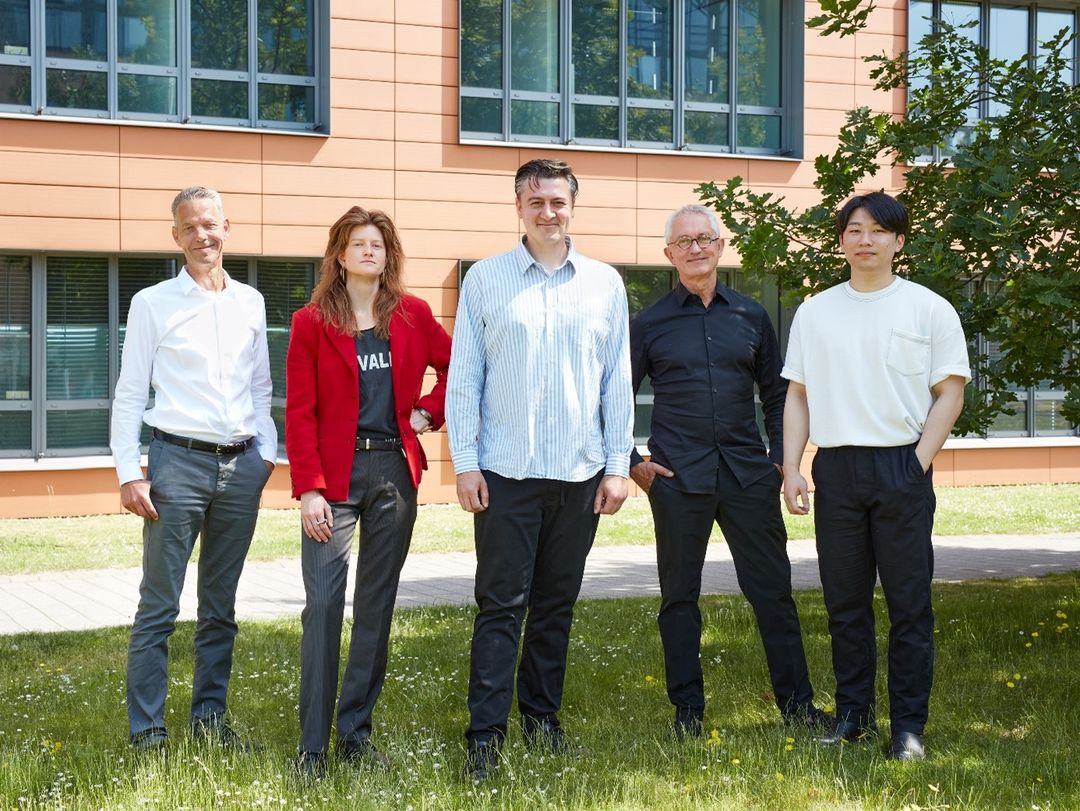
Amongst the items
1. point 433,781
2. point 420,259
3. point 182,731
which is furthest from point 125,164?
point 433,781

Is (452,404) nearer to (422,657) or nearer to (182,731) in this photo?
(182,731)

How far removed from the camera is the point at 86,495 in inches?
619

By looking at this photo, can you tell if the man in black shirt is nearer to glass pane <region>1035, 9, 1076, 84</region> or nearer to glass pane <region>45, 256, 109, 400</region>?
glass pane <region>45, 256, 109, 400</region>

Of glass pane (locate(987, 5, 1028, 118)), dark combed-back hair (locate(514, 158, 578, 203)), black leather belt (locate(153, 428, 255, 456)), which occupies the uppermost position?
glass pane (locate(987, 5, 1028, 118))

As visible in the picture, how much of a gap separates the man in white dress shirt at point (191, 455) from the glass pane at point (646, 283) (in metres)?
12.8

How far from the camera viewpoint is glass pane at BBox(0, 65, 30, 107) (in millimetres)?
15352

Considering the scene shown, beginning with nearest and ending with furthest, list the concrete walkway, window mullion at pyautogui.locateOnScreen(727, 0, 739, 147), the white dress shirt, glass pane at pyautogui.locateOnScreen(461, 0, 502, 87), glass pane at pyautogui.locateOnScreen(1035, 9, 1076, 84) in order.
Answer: the white dress shirt → the concrete walkway → glass pane at pyautogui.locateOnScreen(461, 0, 502, 87) → window mullion at pyautogui.locateOnScreen(727, 0, 739, 147) → glass pane at pyautogui.locateOnScreen(1035, 9, 1076, 84)

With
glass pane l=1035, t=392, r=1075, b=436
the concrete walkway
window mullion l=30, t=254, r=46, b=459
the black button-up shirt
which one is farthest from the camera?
glass pane l=1035, t=392, r=1075, b=436

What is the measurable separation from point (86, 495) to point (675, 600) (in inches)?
451

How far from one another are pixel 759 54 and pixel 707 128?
4.35ft

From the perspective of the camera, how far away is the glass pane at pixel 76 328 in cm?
1580

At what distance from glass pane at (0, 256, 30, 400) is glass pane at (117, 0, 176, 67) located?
269 centimetres

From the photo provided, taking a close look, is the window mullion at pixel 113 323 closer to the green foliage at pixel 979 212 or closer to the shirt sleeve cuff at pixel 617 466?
the green foliage at pixel 979 212

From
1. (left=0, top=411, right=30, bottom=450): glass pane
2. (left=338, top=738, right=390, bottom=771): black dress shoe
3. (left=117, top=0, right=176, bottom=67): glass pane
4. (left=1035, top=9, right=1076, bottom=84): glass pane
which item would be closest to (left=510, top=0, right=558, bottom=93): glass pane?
(left=117, top=0, right=176, bottom=67): glass pane
